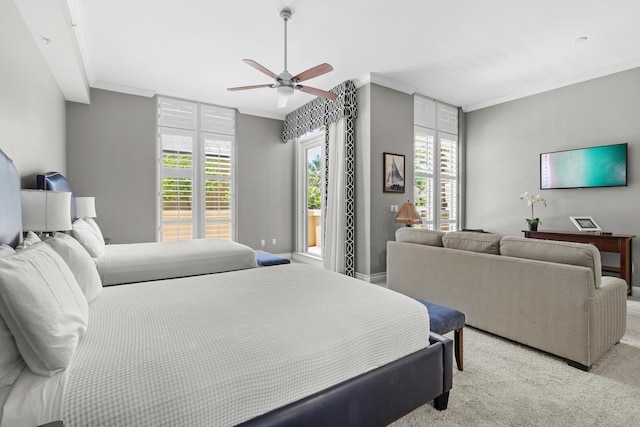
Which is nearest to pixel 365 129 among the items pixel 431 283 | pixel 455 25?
pixel 455 25

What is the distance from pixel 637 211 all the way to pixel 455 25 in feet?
10.5

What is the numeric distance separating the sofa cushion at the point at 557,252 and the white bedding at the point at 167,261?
2377 millimetres

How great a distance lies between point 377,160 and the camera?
4.34 metres

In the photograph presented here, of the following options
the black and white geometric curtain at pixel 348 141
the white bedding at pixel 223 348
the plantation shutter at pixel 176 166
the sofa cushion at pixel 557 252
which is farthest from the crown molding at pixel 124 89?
the sofa cushion at pixel 557 252

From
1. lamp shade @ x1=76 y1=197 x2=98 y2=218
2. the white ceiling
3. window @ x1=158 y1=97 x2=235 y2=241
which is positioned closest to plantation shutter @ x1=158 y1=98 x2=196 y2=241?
window @ x1=158 y1=97 x2=235 y2=241

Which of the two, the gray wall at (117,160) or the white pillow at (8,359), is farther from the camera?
the gray wall at (117,160)

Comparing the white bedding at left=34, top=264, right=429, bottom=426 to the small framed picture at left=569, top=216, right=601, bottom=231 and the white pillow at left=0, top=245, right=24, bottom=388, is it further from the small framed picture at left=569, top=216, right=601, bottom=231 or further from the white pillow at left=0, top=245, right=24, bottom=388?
the small framed picture at left=569, top=216, right=601, bottom=231

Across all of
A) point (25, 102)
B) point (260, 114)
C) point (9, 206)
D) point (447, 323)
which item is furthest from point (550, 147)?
point (25, 102)

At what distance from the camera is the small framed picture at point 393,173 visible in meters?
4.42

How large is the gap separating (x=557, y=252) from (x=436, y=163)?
3329 millimetres

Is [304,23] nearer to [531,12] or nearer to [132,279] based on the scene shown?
[531,12]

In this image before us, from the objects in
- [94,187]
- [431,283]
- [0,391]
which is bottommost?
[431,283]

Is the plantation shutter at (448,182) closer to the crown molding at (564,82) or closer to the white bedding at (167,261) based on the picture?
the crown molding at (564,82)

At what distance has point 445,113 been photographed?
537 centimetres
